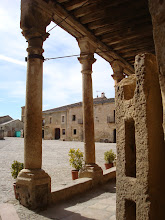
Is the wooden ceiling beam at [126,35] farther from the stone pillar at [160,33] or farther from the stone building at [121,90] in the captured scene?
the stone pillar at [160,33]

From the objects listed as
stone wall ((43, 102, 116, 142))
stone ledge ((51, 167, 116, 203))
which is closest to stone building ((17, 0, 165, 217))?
stone ledge ((51, 167, 116, 203))

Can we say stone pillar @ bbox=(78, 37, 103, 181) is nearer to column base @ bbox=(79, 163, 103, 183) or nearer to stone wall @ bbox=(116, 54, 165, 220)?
column base @ bbox=(79, 163, 103, 183)

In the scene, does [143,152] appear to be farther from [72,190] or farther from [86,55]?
[86,55]

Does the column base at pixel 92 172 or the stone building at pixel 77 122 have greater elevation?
the stone building at pixel 77 122

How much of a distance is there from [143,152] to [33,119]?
272cm

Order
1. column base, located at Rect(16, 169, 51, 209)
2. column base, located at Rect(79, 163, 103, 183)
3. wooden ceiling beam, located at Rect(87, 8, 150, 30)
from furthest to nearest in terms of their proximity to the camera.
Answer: column base, located at Rect(79, 163, 103, 183)
wooden ceiling beam, located at Rect(87, 8, 150, 30)
column base, located at Rect(16, 169, 51, 209)

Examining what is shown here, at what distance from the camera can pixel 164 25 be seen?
105 cm

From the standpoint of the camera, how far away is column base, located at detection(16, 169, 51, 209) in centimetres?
330

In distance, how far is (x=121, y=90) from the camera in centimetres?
167

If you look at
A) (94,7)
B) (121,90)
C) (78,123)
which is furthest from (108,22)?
(78,123)

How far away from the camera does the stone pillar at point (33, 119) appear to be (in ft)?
11.0

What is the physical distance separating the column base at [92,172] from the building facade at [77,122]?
2289 cm

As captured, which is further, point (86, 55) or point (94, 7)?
point (86, 55)

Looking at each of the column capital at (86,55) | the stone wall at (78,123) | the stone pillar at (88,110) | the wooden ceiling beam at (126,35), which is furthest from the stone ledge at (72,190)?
the stone wall at (78,123)
